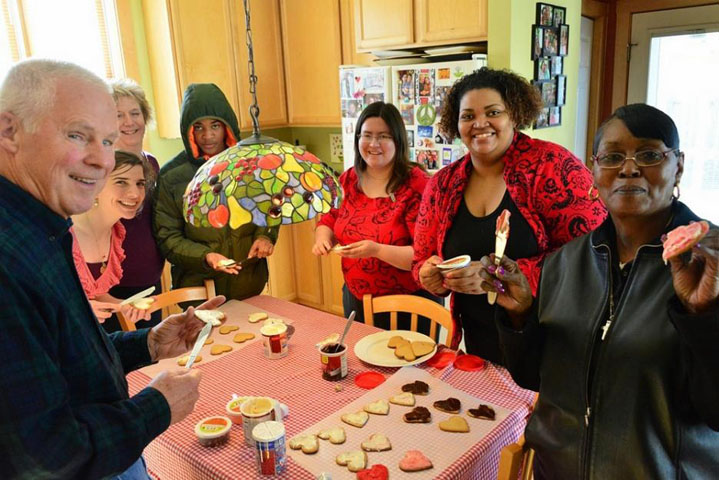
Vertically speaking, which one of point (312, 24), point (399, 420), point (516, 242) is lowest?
point (399, 420)

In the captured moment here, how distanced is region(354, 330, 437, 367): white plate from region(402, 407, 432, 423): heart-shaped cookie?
0.27 m

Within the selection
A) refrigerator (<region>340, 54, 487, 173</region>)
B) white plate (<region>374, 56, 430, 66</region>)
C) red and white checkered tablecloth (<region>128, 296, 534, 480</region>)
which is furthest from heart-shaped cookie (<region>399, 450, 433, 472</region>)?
white plate (<region>374, 56, 430, 66</region>)

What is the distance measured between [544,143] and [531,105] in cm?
15

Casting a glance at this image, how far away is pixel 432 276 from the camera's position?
1729 mm

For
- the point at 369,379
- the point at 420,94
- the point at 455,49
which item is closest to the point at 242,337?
the point at 369,379

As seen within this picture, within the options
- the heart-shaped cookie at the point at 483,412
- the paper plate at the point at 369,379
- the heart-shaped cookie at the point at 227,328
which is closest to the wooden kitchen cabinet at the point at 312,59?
the heart-shaped cookie at the point at 227,328

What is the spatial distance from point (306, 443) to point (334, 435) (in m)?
0.08

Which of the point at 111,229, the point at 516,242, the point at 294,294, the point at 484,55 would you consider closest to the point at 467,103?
the point at 516,242

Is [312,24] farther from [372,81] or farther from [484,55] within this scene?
[484,55]

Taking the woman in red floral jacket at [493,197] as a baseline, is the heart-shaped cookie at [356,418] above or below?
below

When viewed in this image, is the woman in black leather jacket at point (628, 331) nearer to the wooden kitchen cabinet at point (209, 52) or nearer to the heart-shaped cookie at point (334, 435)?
the heart-shaped cookie at point (334, 435)

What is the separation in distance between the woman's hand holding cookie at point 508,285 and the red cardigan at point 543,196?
44 centimetres

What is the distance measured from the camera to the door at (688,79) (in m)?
3.07

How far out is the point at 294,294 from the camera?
13.8ft
